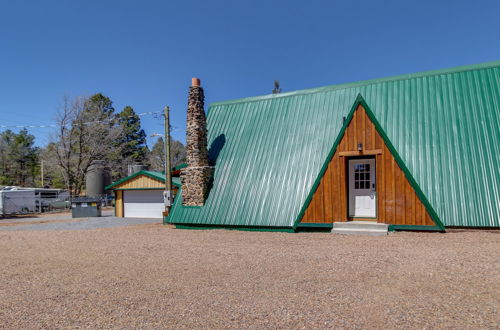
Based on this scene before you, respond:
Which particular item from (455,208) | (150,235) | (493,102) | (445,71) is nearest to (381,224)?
(455,208)

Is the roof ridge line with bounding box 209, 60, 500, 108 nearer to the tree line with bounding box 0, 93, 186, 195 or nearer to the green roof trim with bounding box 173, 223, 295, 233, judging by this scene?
the green roof trim with bounding box 173, 223, 295, 233

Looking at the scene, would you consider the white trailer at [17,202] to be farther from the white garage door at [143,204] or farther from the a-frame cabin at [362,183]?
the a-frame cabin at [362,183]

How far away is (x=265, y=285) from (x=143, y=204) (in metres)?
18.5

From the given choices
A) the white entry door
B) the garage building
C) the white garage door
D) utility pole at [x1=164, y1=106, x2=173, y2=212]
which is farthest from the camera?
the white garage door

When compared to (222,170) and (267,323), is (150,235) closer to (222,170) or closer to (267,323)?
(222,170)

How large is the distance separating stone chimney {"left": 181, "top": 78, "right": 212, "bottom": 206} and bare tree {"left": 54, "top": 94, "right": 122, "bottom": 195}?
24.0 m

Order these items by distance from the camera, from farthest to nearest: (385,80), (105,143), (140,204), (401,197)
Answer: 1. (105,143)
2. (140,204)
3. (385,80)
4. (401,197)

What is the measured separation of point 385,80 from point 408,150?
378cm

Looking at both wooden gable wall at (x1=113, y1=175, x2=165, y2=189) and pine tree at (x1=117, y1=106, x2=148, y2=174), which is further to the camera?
pine tree at (x1=117, y1=106, x2=148, y2=174)

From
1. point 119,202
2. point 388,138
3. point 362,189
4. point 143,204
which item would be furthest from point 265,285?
point 119,202

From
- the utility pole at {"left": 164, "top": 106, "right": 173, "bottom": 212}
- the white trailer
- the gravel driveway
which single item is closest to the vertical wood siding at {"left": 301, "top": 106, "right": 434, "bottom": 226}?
the utility pole at {"left": 164, "top": 106, "right": 173, "bottom": 212}

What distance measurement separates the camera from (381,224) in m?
10.0

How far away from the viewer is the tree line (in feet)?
115

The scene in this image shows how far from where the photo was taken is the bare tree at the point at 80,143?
3478 cm
